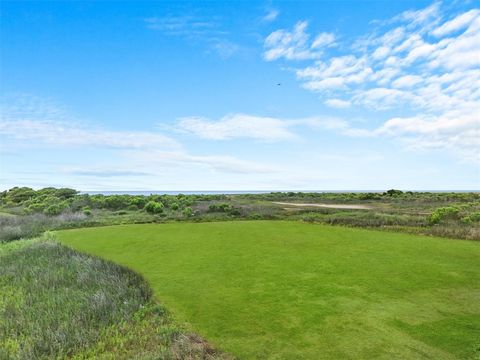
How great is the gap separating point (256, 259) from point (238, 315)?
3916 mm

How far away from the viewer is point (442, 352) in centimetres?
495

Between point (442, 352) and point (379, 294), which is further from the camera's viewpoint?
point (379, 294)

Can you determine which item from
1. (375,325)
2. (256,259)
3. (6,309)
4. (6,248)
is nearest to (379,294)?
(375,325)

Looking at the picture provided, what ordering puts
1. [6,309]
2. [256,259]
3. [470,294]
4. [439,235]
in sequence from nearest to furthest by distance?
1. [470,294]
2. [6,309]
3. [256,259]
4. [439,235]

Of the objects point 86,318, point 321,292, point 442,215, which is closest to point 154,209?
point 442,215

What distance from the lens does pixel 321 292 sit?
7.37 metres

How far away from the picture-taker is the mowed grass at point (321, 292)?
5301 mm

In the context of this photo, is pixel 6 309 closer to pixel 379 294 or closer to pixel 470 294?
pixel 379 294

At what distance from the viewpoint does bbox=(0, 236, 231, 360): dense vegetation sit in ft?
18.4

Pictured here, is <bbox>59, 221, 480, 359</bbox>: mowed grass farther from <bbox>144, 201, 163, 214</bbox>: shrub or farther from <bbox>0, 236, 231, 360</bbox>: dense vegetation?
<bbox>144, 201, 163, 214</bbox>: shrub

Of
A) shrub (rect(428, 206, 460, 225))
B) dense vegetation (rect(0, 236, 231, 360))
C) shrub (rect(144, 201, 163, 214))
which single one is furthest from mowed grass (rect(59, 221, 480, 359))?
shrub (rect(144, 201, 163, 214))

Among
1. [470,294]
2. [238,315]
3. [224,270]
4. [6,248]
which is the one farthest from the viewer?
[6,248]

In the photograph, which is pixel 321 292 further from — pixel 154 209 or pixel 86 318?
pixel 154 209

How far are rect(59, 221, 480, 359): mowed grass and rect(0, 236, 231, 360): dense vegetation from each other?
0.49 metres
